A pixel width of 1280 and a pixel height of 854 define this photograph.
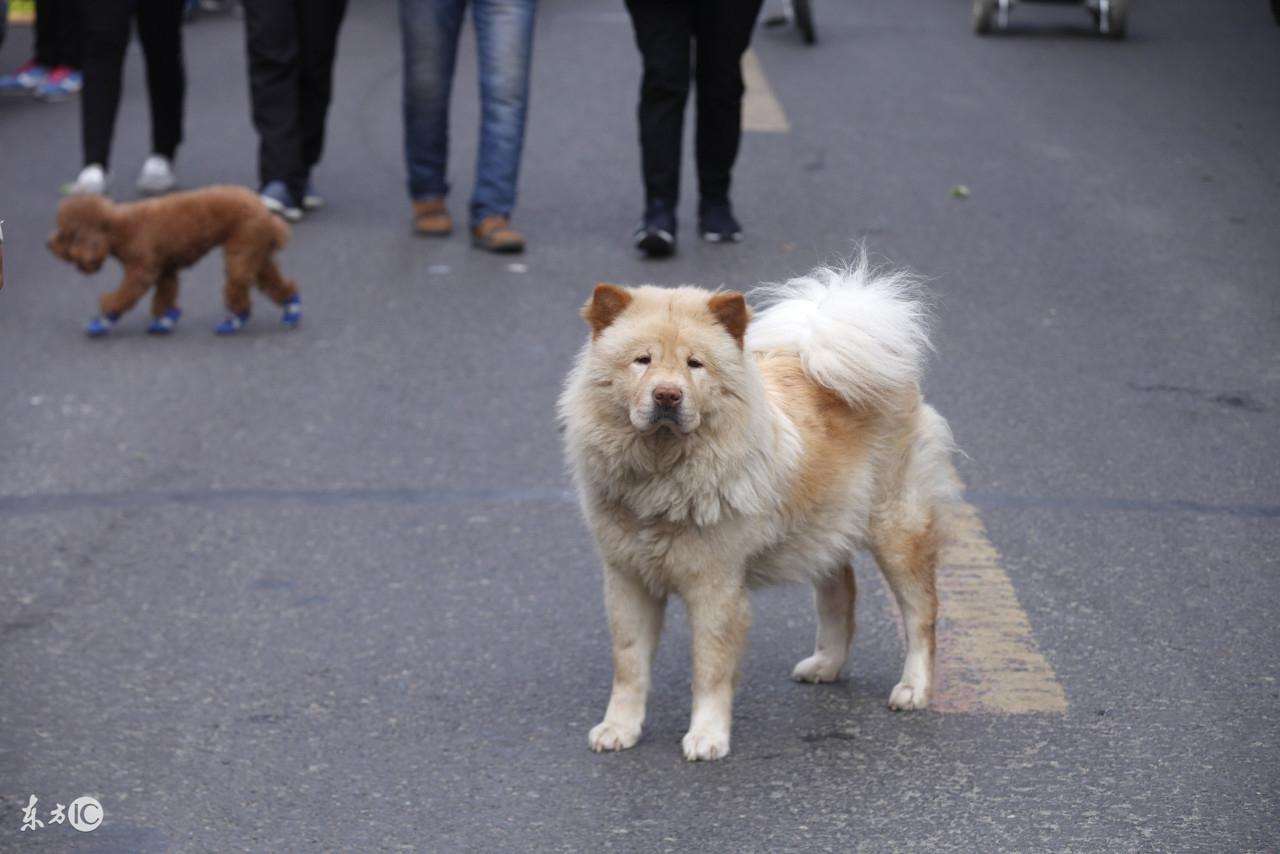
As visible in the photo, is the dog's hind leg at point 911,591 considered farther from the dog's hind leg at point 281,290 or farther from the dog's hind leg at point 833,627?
the dog's hind leg at point 281,290

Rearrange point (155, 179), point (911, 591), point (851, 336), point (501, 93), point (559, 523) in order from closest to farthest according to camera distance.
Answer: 1. point (851, 336)
2. point (911, 591)
3. point (559, 523)
4. point (501, 93)
5. point (155, 179)

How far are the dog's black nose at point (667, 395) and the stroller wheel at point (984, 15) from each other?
36.9 ft

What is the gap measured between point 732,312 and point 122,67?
6.52 m

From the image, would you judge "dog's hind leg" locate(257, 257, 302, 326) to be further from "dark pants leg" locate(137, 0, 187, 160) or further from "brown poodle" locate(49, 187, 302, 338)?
"dark pants leg" locate(137, 0, 187, 160)

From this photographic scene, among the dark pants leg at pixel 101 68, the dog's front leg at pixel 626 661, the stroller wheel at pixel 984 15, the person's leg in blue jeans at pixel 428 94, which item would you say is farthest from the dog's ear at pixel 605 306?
the stroller wheel at pixel 984 15

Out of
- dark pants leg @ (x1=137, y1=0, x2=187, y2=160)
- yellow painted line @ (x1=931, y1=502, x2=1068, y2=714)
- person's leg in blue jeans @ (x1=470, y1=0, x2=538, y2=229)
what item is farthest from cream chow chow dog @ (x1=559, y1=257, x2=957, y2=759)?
dark pants leg @ (x1=137, y1=0, x2=187, y2=160)

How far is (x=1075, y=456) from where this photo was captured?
601 centimetres

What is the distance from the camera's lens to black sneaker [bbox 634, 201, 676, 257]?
27.1ft

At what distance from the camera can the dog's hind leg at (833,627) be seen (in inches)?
175

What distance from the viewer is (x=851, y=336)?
4.22m

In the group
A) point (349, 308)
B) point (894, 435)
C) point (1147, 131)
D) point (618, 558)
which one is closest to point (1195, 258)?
point (1147, 131)

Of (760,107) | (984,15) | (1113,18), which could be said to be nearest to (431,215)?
(760,107)

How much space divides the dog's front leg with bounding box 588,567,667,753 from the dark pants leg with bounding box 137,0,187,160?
6.45 meters

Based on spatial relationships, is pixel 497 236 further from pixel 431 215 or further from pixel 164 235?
pixel 164 235
